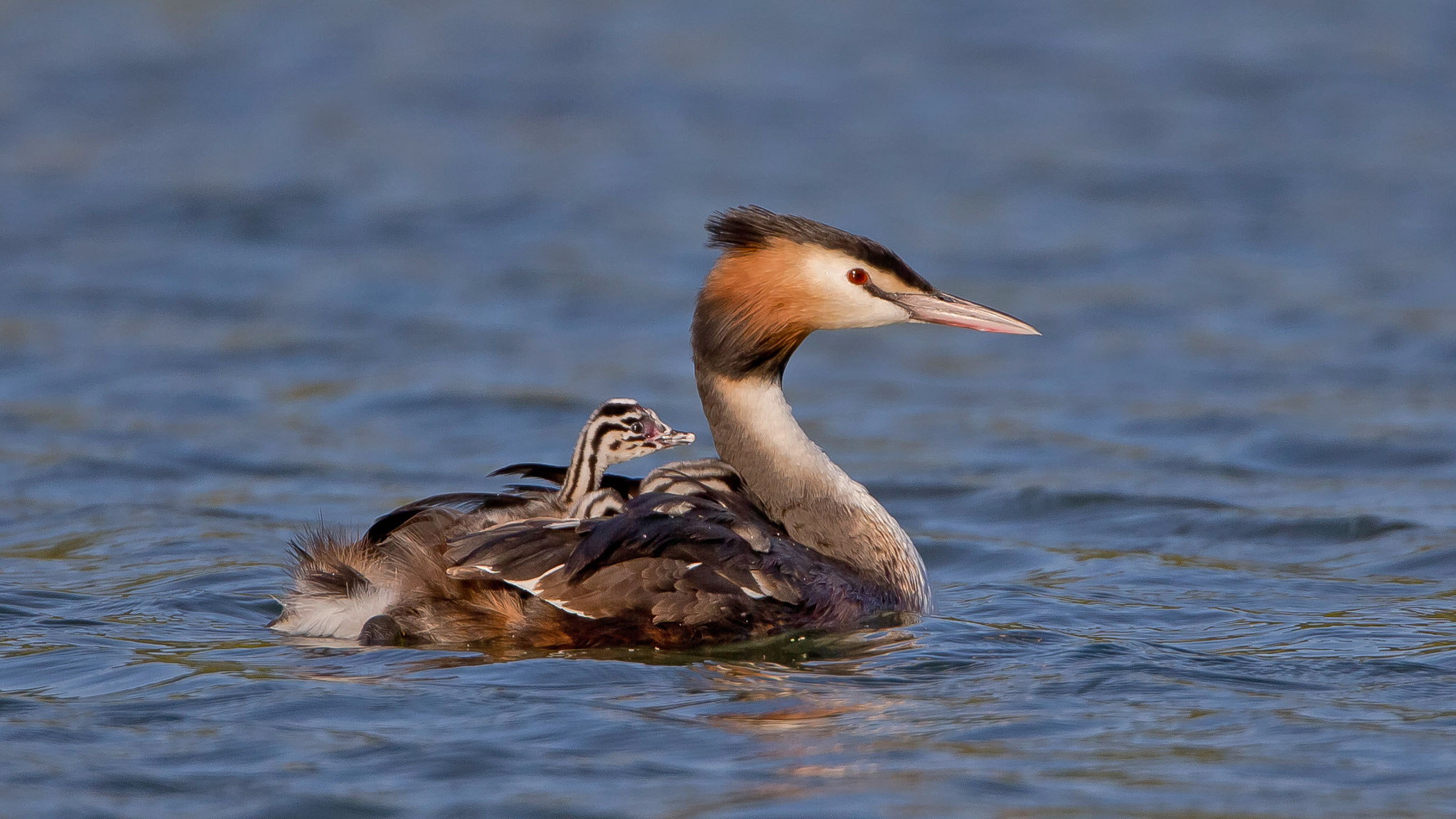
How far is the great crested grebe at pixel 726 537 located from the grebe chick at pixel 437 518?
0.01m

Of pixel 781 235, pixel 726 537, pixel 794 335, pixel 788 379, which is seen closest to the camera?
pixel 726 537

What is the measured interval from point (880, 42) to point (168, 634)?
15.3 m

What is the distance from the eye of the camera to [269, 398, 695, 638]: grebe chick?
6.41 meters

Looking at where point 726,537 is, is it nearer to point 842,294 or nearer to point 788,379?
point 842,294

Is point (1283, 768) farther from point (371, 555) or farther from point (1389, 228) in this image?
point (1389, 228)

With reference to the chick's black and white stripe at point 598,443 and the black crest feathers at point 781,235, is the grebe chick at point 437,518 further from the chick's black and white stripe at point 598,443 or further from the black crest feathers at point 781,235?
the black crest feathers at point 781,235

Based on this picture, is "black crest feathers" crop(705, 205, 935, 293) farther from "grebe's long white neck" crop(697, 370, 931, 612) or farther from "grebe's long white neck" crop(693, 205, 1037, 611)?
"grebe's long white neck" crop(697, 370, 931, 612)

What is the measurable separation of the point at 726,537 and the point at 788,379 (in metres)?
6.64

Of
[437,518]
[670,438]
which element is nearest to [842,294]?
[670,438]

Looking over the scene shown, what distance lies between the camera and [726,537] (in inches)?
246

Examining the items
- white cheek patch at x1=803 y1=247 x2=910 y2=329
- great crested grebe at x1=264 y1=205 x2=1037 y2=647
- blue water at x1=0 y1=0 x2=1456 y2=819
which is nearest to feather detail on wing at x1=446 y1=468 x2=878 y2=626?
great crested grebe at x1=264 y1=205 x2=1037 y2=647

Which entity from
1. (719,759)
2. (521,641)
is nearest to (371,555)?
(521,641)

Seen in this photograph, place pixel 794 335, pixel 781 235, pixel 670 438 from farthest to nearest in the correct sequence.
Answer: pixel 670 438
pixel 794 335
pixel 781 235

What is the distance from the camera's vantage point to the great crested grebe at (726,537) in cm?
609
